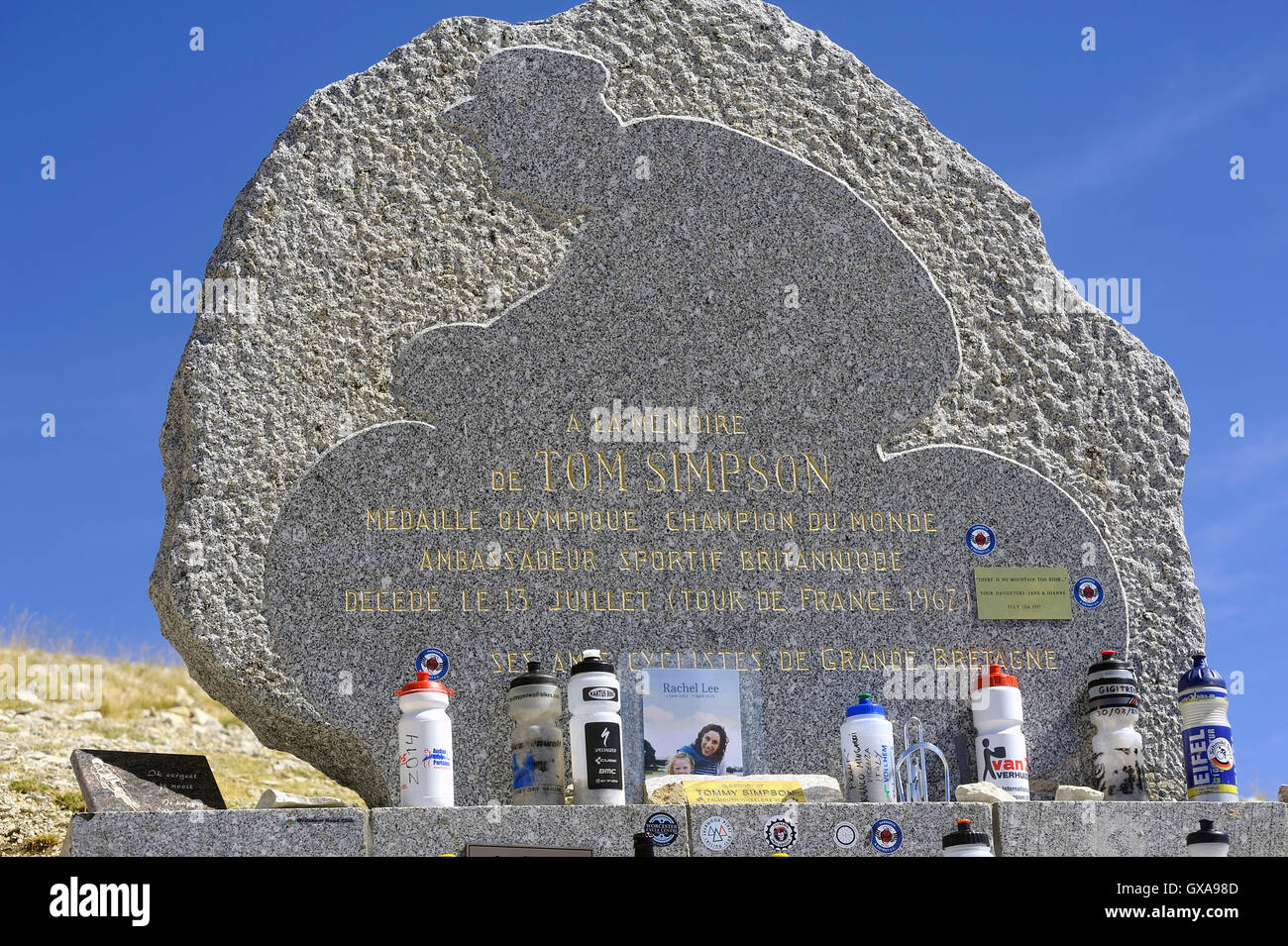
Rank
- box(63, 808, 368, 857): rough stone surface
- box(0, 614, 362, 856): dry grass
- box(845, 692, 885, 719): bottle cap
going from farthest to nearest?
1. box(0, 614, 362, 856): dry grass
2. box(845, 692, 885, 719): bottle cap
3. box(63, 808, 368, 857): rough stone surface

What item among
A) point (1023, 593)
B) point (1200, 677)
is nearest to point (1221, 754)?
point (1200, 677)

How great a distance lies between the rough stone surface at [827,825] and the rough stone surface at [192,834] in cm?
135

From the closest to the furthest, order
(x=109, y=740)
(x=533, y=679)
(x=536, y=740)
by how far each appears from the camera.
A: (x=536, y=740) → (x=533, y=679) → (x=109, y=740)

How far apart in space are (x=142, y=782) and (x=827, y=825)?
106 inches

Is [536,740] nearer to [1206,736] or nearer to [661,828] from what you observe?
[661,828]

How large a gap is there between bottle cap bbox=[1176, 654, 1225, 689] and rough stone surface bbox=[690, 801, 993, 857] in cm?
152

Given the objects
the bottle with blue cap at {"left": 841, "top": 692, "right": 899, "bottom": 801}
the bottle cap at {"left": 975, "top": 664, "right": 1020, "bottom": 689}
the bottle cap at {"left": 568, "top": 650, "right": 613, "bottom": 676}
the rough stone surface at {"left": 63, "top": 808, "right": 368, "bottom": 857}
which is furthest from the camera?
the bottle cap at {"left": 975, "top": 664, "right": 1020, "bottom": 689}

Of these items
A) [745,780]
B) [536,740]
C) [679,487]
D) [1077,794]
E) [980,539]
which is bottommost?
[1077,794]

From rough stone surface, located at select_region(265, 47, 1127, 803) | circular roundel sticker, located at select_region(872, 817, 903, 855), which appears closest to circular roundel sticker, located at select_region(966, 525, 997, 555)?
rough stone surface, located at select_region(265, 47, 1127, 803)

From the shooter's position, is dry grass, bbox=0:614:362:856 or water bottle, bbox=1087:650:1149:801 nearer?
water bottle, bbox=1087:650:1149:801

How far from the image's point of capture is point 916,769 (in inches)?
265

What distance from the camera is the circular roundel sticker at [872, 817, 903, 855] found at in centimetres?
568

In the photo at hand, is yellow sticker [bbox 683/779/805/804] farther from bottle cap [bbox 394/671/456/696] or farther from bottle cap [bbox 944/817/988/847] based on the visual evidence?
bottle cap [bbox 394/671/456/696]

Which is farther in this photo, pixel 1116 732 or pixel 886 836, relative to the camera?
pixel 1116 732
